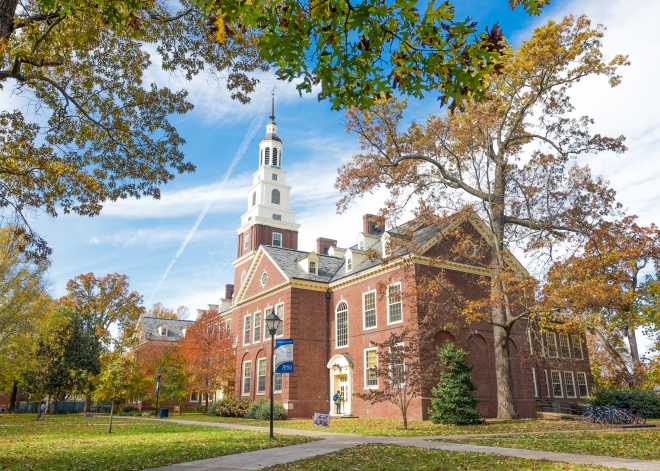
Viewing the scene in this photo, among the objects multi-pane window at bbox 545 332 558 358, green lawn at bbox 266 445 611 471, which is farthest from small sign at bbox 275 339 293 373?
multi-pane window at bbox 545 332 558 358

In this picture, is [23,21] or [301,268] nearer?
[23,21]

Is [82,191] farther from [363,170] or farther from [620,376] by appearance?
[620,376]

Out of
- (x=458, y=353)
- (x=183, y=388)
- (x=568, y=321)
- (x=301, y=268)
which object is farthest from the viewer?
(x=183, y=388)

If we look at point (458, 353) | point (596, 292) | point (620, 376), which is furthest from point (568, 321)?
point (620, 376)

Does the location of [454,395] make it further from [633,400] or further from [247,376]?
[247,376]

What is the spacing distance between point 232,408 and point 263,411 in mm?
4325

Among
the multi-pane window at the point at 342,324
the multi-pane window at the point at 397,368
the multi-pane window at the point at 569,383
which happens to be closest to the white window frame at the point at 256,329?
the multi-pane window at the point at 342,324

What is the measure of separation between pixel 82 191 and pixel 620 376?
31755 mm

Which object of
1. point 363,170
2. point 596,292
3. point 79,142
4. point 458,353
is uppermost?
point 363,170

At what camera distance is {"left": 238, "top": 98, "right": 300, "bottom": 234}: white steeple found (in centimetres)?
4522

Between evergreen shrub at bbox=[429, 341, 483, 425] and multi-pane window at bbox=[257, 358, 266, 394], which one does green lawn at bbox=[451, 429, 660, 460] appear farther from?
multi-pane window at bbox=[257, 358, 266, 394]

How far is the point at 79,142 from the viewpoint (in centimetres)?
1164

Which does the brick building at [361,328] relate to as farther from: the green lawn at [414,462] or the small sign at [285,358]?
the green lawn at [414,462]

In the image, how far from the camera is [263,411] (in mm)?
28125
